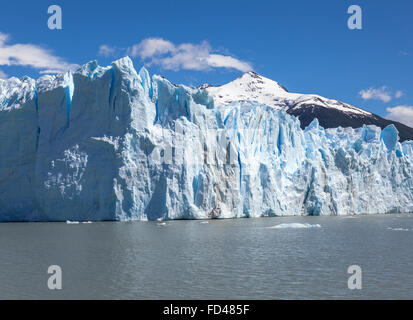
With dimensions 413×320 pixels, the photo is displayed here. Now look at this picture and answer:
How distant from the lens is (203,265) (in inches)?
512

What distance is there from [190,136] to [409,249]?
17394mm

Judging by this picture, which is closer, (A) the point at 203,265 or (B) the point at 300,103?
(A) the point at 203,265

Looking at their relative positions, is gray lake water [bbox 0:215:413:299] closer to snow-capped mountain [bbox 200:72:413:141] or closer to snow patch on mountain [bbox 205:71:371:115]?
snow-capped mountain [bbox 200:72:413:141]

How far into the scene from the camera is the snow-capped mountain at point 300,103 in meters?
96.4

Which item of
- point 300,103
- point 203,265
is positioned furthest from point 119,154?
point 300,103

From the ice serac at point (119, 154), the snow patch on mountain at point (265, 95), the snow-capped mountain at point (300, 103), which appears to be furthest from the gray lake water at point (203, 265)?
the snow patch on mountain at point (265, 95)

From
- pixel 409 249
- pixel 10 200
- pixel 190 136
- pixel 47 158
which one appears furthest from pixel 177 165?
pixel 409 249

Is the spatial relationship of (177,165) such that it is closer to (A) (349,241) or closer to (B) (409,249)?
(A) (349,241)

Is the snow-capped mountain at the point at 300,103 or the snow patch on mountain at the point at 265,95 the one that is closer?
the snow-capped mountain at the point at 300,103

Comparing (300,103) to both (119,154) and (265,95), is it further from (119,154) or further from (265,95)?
(119,154)

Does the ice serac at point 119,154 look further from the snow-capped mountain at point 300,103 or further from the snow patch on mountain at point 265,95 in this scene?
the snow patch on mountain at point 265,95

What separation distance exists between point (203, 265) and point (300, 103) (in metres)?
96.1

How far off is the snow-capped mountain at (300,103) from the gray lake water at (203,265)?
217ft

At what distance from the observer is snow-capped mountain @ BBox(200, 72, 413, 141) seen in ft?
316
